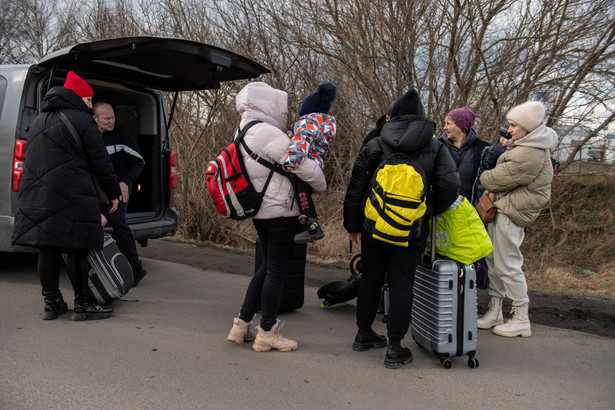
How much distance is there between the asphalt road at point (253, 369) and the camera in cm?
296

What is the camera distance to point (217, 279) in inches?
225

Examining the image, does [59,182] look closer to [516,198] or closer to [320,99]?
[320,99]

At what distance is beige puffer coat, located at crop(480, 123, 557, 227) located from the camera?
4016 millimetres

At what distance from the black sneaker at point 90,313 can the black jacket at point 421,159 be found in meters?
2.37

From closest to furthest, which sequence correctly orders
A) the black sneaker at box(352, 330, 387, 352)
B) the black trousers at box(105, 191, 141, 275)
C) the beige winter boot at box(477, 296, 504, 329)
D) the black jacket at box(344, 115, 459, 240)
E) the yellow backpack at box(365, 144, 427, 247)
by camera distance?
the yellow backpack at box(365, 144, 427, 247), the black jacket at box(344, 115, 459, 240), the black sneaker at box(352, 330, 387, 352), the beige winter boot at box(477, 296, 504, 329), the black trousers at box(105, 191, 141, 275)

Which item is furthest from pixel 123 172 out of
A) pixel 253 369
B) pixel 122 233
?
pixel 253 369

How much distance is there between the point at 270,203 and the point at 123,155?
2.51 metres

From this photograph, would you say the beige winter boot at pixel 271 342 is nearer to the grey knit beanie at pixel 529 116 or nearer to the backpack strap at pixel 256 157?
the backpack strap at pixel 256 157

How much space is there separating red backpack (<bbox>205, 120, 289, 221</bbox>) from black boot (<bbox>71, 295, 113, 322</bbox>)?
5.16 feet

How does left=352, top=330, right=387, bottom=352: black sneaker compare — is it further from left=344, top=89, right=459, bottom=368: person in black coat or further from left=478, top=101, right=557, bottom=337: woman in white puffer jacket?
left=478, top=101, right=557, bottom=337: woman in white puffer jacket

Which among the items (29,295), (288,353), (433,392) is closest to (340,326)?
(288,353)

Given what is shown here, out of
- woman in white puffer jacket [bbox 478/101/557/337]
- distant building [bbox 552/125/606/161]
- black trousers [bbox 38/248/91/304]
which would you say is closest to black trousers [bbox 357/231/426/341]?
woman in white puffer jacket [bbox 478/101/557/337]

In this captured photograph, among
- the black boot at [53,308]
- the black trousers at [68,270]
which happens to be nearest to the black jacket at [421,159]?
the black trousers at [68,270]

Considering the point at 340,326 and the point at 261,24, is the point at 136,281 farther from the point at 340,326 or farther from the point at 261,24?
the point at 261,24
